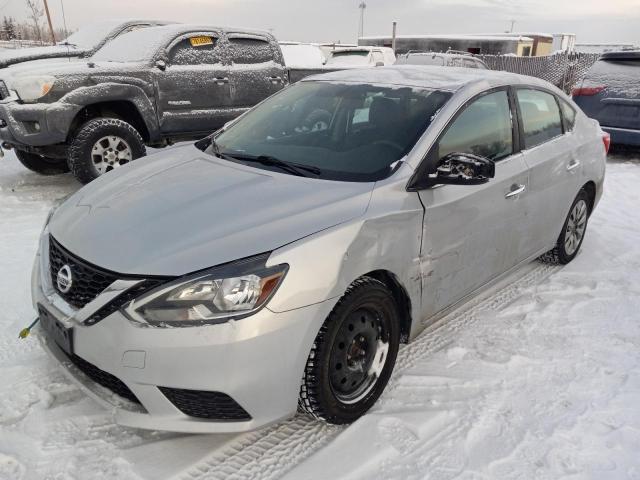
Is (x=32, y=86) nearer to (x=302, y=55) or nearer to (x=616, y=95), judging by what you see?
(x=302, y=55)

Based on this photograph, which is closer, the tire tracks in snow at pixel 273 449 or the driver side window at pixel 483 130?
the tire tracks in snow at pixel 273 449

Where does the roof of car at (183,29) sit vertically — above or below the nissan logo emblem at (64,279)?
above

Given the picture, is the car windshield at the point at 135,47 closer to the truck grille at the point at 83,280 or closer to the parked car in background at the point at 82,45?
the parked car in background at the point at 82,45

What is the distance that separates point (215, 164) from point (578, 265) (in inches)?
131

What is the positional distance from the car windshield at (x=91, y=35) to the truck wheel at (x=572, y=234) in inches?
312

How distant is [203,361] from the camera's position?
81.6 inches

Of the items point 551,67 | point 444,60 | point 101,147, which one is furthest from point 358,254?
point 551,67

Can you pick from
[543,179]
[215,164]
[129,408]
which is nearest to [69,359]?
[129,408]

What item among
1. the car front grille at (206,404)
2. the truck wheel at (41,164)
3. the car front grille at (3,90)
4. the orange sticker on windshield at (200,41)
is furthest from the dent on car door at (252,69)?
the car front grille at (206,404)

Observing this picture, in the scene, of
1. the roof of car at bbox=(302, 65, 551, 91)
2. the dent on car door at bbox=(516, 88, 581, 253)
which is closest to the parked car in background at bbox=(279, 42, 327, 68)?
the roof of car at bbox=(302, 65, 551, 91)

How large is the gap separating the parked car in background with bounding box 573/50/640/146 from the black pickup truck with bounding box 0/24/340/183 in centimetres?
505

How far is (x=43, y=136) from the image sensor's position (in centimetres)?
575

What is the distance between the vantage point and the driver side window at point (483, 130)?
121 inches

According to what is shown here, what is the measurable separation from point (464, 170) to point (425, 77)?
983mm
